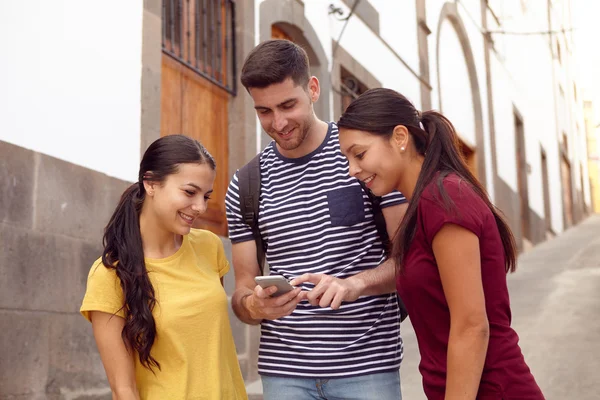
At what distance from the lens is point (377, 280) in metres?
2.62

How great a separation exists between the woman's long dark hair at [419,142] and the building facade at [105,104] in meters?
2.41

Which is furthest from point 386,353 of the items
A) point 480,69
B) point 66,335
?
point 480,69

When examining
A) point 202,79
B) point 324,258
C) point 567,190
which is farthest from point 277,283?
point 567,190

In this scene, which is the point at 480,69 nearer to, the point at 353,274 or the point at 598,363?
the point at 598,363

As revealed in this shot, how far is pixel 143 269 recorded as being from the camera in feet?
9.19

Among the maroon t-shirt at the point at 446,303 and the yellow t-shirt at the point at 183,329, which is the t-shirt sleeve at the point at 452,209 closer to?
the maroon t-shirt at the point at 446,303

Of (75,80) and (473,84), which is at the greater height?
(473,84)

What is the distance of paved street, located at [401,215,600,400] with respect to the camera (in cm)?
575

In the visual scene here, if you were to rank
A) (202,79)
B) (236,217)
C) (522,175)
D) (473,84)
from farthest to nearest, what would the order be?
(522,175), (473,84), (202,79), (236,217)

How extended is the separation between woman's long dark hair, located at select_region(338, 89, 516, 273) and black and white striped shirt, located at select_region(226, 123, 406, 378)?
13.0 inches

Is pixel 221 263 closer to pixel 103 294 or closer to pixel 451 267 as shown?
pixel 103 294

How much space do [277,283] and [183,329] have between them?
43 centimetres

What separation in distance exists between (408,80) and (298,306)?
9665 millimetres

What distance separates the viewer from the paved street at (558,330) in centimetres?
575
